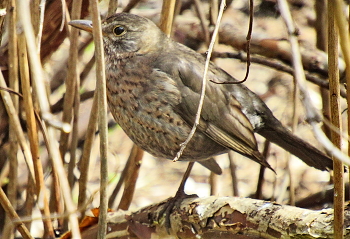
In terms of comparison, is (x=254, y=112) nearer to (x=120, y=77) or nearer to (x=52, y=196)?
(x=120, y=77)

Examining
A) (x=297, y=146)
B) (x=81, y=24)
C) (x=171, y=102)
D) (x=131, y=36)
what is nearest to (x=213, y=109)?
(x=171, y=102)

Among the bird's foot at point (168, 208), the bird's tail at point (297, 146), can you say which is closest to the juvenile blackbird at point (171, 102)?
the bird's tail at point (297, 146)

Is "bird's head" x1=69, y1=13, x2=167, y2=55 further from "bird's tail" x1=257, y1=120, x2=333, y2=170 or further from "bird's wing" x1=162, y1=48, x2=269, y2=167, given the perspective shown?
"bird's tail" x1=257, y1=120, x2=333, y2=170

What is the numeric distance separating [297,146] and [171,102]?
40.7 inches

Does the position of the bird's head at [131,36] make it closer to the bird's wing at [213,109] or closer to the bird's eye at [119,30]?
the bird's eye at [119,30]

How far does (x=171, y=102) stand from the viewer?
3367 millimetres

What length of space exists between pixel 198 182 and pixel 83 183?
2369 mm

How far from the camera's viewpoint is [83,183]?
3.57 m

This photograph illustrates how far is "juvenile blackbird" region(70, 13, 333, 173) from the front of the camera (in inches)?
132

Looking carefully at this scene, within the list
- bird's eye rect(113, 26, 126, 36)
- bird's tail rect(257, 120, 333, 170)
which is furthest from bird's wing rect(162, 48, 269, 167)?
bird's eye rect(113, 26, 126, 36)

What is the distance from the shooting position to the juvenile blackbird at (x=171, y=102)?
11.0 ft

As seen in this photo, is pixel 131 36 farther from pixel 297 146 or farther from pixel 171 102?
pixel 297 146

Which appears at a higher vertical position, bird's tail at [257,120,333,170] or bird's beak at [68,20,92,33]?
bird's beak at [68,20,92,33]

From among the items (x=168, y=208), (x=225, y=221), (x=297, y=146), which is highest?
(x=297, y=146)
